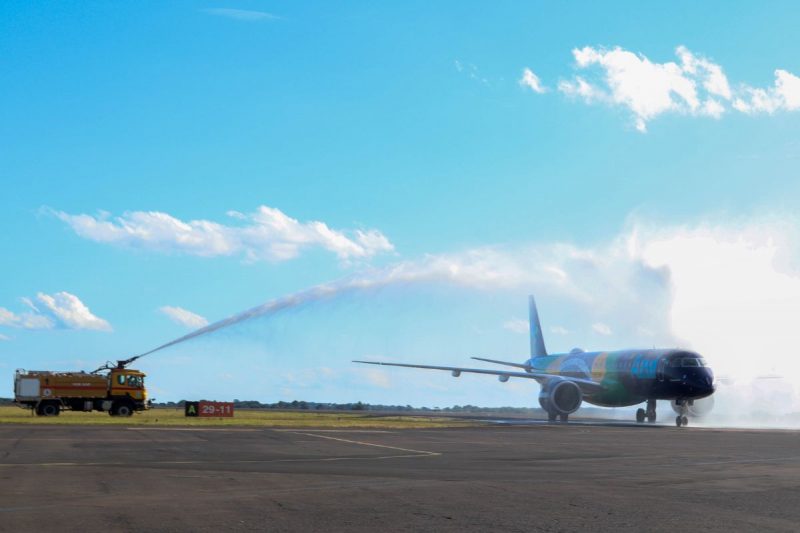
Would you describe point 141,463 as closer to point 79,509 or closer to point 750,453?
point 79,509

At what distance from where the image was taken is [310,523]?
11.1 metres

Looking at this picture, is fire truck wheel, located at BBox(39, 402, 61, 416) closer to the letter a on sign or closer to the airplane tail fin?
the letter a on sign

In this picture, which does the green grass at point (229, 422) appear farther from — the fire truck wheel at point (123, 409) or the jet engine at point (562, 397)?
the jet engine at point (562, 397)

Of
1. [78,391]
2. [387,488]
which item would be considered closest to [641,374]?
[78,391]

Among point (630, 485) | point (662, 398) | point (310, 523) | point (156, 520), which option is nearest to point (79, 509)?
point (156, 520)

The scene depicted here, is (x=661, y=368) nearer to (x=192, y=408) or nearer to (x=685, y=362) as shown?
(x=685, y=362)

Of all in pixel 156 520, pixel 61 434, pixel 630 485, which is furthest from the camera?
pixel 61 434

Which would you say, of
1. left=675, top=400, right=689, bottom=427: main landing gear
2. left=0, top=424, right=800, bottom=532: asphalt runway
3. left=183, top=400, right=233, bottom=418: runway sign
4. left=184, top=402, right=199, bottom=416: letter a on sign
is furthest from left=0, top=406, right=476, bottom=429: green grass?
left=0, top=424, right=800, bottom=532: asphalt runway

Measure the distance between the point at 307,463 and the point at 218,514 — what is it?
30.3 feet

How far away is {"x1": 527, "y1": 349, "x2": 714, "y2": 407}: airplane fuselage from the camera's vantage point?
55.3m

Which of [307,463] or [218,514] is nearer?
[218,514]

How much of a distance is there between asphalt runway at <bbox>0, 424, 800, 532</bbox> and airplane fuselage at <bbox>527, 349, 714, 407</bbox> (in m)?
28.2

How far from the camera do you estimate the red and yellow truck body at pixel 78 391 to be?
59844mm

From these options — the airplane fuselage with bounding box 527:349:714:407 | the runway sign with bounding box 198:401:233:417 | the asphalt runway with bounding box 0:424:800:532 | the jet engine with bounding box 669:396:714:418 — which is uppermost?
the airplane fuselage with bounding box 527:349:714:407
